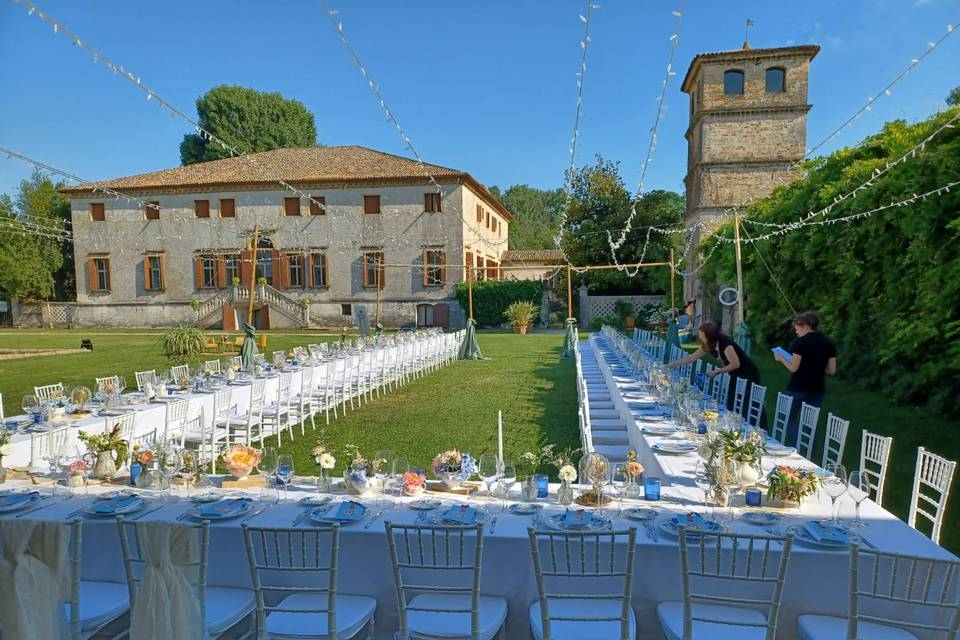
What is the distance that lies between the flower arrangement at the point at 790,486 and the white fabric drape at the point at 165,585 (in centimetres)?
290

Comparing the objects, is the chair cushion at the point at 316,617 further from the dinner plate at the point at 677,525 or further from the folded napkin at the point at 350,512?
the dinner plate at the point at 677,525

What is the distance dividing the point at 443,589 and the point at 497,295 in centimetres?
2574

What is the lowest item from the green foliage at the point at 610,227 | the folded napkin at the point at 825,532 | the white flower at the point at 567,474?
the folded napkin at the point at 825,532

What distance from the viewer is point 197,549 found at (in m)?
2.30

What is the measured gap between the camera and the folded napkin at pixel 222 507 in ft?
10.0

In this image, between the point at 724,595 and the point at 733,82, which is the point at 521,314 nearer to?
the point at 733,82

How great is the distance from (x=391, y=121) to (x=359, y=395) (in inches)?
180

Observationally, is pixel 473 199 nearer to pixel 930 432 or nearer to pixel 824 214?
pixel 824 214

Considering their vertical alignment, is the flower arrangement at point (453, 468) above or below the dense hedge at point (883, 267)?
below

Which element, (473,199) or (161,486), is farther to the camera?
(473,199)

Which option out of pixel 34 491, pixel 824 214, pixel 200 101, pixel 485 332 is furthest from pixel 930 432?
pixel 200 101

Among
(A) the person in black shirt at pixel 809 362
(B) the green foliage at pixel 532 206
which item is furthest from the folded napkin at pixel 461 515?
(B) the green foliage at pixel 532 206

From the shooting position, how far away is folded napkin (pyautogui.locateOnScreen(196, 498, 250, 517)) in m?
3.06

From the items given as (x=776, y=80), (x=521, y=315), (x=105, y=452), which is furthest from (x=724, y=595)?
(x=776, y=80)
